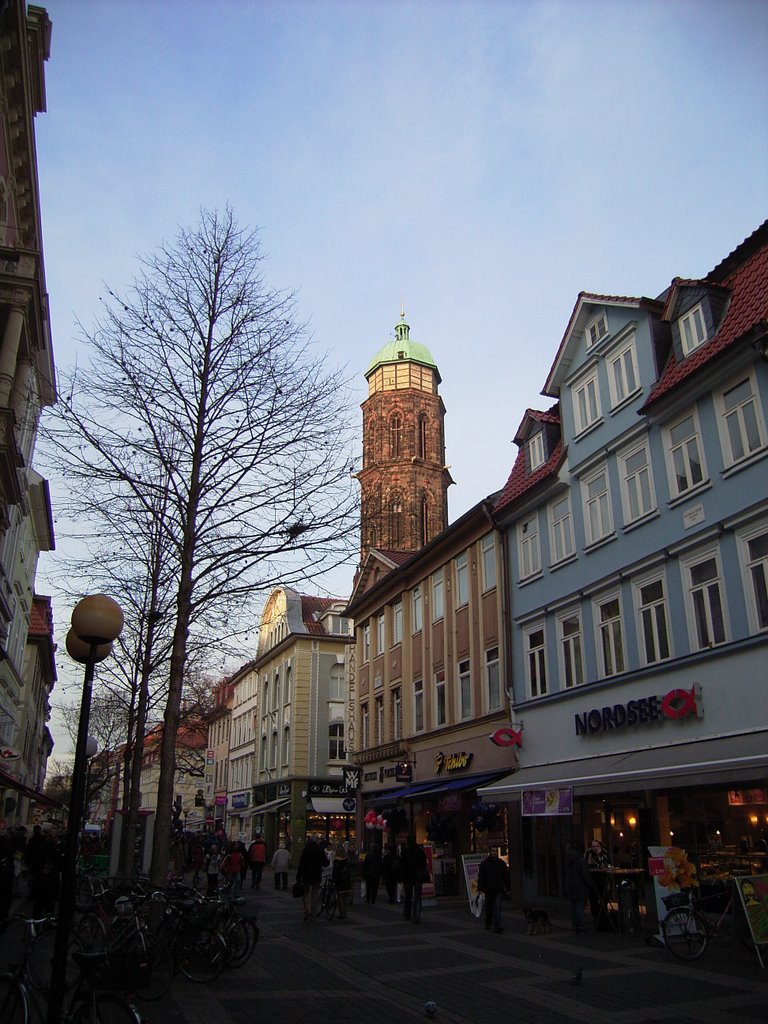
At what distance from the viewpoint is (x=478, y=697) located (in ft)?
84.5

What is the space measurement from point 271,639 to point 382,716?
25.5m

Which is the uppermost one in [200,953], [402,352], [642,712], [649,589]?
[402,352]

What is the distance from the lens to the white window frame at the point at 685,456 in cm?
1723

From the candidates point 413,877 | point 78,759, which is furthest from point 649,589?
point 78,759

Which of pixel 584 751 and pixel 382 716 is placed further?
pixel 382 716

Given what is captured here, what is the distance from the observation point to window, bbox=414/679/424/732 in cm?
3051

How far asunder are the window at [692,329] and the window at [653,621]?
17.0 ft

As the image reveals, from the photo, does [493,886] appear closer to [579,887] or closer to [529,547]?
[579,887]

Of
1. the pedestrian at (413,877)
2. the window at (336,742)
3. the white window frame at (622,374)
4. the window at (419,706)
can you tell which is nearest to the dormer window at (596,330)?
the white window frame at (622,374)

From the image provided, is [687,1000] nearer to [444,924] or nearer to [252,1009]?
[252,1009]

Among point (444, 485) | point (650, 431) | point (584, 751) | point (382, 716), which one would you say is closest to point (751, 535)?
point (650, 431)

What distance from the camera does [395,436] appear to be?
74750 millimetres

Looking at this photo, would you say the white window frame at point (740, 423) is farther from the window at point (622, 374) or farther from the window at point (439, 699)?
the window at point (439, 699)

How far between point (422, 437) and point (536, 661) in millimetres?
54741
